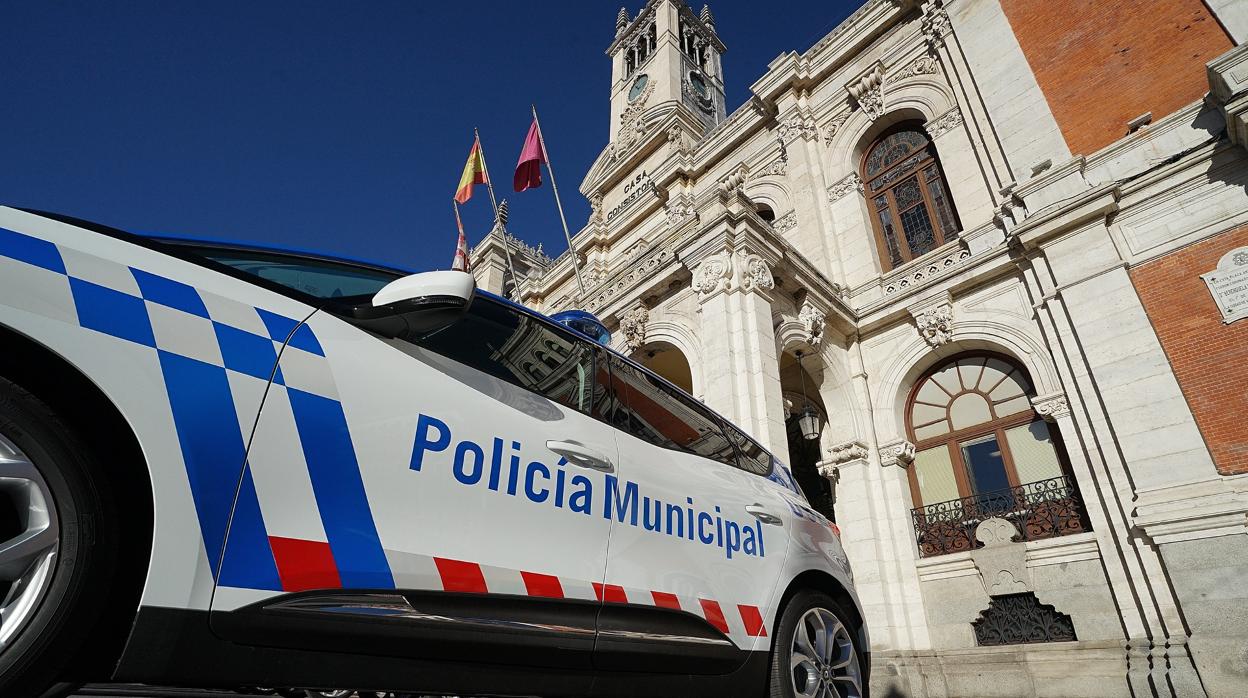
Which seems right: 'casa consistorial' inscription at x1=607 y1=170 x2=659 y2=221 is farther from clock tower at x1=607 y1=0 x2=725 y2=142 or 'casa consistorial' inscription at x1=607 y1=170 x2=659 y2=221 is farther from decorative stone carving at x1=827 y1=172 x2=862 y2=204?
decorative stone carving at x1=827 y1=172 x2=862 y2=204

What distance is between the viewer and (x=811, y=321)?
10.1m

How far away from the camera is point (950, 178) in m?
11.5

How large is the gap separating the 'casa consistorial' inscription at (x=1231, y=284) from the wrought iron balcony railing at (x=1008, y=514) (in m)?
2.97

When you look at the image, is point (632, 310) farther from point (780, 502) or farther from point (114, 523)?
point (114, 523)

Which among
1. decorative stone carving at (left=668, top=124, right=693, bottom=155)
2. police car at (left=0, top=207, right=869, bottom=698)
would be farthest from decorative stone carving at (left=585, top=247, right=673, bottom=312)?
decorative stone carving at (left=668, top=124, right=693, bottom=155)

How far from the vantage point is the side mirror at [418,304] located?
1762 mm

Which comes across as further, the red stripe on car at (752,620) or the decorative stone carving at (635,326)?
the decorative stone carving at (635,326)

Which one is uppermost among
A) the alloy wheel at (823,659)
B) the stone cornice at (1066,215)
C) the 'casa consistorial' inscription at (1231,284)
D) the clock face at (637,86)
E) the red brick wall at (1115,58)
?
the clock face at (637,86)

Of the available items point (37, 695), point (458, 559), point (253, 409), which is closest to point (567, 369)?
point (458, 559)

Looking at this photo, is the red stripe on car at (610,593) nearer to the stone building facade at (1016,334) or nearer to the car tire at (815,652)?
the car tire at (815,652)

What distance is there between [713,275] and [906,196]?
652 centimetres

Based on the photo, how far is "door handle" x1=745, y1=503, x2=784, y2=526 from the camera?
2.83 m

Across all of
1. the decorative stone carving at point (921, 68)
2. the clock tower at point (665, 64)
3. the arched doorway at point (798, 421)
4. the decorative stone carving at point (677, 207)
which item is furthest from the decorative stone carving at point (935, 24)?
the clock tower at point (665, 64)

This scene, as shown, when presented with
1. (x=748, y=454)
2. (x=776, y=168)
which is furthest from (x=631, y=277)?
(x=748, y=454)
